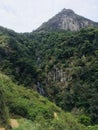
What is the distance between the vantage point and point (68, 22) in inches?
5984

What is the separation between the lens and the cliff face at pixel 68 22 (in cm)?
14988

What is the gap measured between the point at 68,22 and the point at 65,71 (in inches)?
2693

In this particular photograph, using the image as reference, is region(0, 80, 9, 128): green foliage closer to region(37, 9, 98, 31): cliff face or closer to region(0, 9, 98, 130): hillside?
region(0, 9, 98, 130): hillside

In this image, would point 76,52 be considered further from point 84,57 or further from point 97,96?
point 97,96

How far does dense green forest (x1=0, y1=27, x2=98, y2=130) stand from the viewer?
75.8 metres

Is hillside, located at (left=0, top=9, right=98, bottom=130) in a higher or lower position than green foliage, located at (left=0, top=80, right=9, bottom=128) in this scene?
lower

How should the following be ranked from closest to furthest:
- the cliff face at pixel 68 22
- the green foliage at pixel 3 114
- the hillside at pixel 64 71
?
the green foliage at pixel 3 114
the hillside at pixel 64 71
the cliff face at pixel 68 22

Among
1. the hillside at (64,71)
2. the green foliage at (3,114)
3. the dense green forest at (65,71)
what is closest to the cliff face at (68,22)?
the hillside at (64,71)

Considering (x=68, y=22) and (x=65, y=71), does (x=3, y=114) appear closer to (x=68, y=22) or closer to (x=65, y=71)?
(x=65, y=71)

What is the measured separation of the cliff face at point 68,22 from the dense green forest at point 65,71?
49.3 m

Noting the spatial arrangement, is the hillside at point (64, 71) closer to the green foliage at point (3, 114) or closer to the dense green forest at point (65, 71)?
the dense green forest at point (65, 71)

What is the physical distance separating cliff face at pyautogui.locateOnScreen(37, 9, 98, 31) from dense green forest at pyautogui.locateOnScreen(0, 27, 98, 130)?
4928 cm

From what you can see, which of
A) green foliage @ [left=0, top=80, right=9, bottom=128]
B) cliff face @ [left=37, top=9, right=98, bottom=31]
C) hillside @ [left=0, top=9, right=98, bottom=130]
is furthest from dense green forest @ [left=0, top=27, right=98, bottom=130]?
cliff face @ [left=37, top=9, right=98, bottom=31]

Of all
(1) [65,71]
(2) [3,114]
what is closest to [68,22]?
(1) [65,71]
